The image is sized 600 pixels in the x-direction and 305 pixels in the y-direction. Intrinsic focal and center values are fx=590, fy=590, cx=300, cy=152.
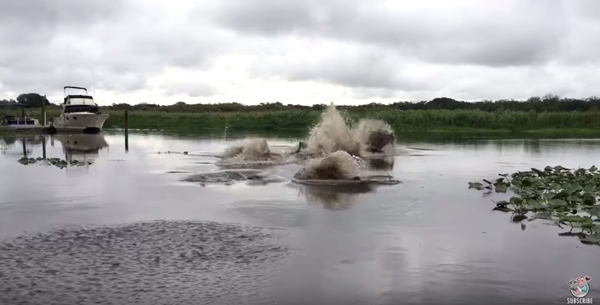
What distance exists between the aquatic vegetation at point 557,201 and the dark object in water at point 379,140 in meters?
12.5

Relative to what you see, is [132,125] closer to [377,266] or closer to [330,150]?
[330,150]

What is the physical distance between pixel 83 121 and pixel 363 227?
148 ft

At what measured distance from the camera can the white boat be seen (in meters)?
50.6

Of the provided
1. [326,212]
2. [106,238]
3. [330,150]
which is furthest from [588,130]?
[106,238]

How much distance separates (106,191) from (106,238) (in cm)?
598

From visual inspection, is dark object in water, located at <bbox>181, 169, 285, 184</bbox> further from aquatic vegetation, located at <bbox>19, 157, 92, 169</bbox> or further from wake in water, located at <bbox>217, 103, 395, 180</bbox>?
aquatic vegetation, located at <bbox>19, 157, 92, 169</bbox>

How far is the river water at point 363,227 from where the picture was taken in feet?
23.1

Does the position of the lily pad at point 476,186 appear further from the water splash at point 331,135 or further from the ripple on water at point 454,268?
the water splash at point 331,135

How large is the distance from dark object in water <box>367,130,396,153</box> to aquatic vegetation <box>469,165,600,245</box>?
40.9ft

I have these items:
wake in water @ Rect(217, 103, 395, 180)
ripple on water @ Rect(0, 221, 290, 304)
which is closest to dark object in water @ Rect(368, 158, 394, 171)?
wake in water @ Rect(217, 103, 395, 180)

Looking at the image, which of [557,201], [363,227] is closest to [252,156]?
[557,201]

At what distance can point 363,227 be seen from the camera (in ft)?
34.4

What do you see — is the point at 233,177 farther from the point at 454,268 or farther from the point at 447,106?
the point at 447,106

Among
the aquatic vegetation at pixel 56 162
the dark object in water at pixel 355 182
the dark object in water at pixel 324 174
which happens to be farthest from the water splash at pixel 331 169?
the aquatic vegetation at pixel 56 162
